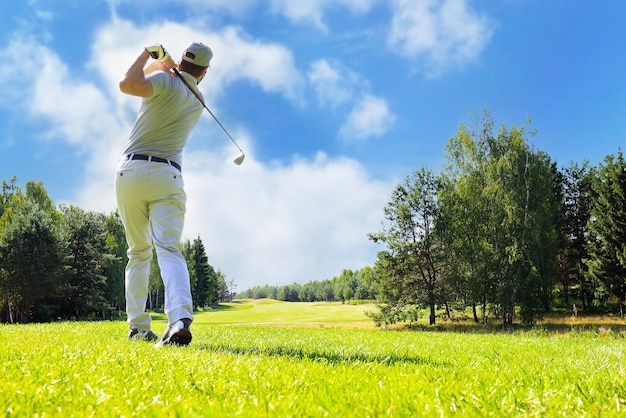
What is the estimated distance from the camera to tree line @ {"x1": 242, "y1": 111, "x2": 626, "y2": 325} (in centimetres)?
2847

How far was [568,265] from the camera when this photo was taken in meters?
45.3

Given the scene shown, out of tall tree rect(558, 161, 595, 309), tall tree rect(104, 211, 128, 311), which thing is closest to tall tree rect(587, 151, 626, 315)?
tall tree rect(558, 161, 595, 309)

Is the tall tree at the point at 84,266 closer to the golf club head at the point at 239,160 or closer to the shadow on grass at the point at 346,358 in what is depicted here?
the golf club head at the point at 239,160

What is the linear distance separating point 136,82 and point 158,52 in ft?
1.90

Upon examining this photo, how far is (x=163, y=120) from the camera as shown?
15.0ft

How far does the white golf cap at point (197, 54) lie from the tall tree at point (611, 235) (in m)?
39.6

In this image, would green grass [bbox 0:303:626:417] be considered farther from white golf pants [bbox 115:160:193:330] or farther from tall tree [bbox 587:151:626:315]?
tall tree [bbox 587:151:626:315]

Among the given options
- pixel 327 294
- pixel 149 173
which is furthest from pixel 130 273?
pixel 327 294

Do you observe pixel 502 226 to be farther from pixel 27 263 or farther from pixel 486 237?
pixel 27 263

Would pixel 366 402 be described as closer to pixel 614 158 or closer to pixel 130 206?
pixel 130 206

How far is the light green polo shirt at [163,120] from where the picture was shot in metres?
4.46

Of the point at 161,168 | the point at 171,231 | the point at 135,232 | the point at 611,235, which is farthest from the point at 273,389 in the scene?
the point at 611,235

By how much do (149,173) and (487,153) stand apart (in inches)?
1174

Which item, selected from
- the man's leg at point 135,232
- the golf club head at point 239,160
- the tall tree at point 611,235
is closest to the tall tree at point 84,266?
the golf club head at point 239,160
